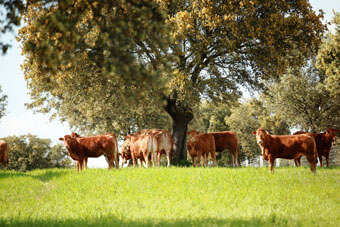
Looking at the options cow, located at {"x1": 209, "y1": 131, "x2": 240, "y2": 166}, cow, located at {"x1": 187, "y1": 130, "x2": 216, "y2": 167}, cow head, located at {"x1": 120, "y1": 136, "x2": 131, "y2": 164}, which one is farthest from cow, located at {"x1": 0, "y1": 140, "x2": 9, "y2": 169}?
cow, located at {"x1": 209, "y1": 131, "x2": 240, "y2": 166}

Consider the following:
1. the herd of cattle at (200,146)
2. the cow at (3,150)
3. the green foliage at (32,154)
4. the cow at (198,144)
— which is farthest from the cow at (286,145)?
the green foliage at (32,154)

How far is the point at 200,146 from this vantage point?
1925cm

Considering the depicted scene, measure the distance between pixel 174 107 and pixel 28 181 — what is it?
1080 cm

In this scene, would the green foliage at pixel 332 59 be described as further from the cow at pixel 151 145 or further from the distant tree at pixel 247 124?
the distant tree at pixel 247 124

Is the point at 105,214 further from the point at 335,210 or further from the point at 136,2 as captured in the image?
the point at 335,210

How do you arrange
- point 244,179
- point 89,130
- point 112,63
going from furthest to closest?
point 89,130 → point 244,179 → point 112,63

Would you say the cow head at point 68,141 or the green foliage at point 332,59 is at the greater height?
the green foliage at point 332,59

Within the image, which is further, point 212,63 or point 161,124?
point 161,124

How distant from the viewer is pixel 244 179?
1374 cm

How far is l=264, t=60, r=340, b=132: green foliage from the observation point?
120 ft

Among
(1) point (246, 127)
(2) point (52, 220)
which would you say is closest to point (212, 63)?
(2) point (52, 220)

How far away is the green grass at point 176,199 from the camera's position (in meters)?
8.87

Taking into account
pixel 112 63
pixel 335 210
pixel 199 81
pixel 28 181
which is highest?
pixel 199 81

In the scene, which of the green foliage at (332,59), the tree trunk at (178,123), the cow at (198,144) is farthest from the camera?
the green foliage at (332,59)
